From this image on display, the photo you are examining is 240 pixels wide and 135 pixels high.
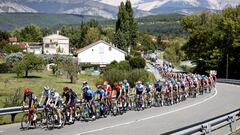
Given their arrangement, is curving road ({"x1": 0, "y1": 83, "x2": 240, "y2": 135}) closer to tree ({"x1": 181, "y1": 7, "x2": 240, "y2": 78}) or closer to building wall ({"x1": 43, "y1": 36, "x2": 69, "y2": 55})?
tree ({"x1": 181, "y1": 7, "x2": 240, "y2": 78})

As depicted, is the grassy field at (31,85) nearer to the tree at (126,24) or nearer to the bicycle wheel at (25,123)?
the bicycle wheel at (25,123)

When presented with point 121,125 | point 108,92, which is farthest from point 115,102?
point 121,125

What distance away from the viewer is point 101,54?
12356cm

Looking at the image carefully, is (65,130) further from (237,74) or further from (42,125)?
(237,74)

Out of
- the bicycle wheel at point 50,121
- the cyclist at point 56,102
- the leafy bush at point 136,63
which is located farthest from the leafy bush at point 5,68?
the bicycle wheel at point 50,121

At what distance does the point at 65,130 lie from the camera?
20031 mm

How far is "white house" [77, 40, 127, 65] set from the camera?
123 m

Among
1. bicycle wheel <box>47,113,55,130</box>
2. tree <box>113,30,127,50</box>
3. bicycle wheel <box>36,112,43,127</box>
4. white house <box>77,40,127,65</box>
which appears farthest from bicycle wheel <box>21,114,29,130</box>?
tree <box>113,30,127,50</box>

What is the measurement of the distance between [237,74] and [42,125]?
77.2 m

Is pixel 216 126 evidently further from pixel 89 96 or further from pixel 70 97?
pixel 89 96

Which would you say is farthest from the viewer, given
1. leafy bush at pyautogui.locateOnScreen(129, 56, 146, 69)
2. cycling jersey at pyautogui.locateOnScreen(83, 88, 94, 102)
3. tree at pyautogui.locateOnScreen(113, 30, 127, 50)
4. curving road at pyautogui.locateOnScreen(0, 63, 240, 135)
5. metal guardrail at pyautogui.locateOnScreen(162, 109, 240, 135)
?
tree at pyautogui.locateOnScreen(113, 30, 127, 50)

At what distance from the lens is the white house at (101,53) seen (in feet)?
404

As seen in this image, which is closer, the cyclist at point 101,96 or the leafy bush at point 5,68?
the cyclist at point 101,96

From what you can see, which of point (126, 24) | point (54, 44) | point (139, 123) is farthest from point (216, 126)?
point (54, 44)
